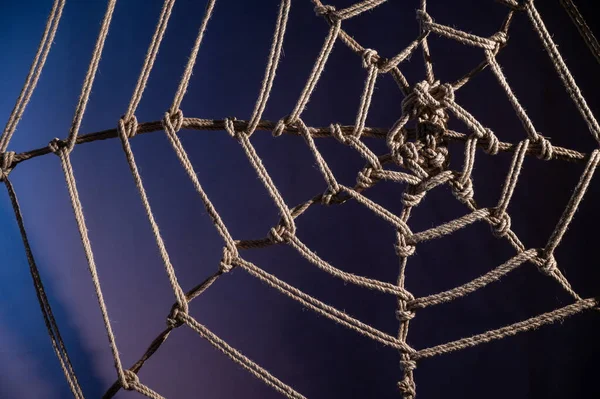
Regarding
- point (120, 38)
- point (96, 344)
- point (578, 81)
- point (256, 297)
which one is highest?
point (578, 81)

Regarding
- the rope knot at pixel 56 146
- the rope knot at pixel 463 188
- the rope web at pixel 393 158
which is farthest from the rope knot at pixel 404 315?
the rope knot at pixel 56 146

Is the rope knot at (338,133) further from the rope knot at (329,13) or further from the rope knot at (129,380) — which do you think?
the rope knot at (129,380)

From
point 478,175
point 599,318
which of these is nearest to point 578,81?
point 478,175

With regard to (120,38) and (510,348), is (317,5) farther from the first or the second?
(510,348)

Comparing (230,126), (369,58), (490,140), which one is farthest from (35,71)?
(490,140)

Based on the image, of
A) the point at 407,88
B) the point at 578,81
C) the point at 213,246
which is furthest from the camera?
the point at 213,246

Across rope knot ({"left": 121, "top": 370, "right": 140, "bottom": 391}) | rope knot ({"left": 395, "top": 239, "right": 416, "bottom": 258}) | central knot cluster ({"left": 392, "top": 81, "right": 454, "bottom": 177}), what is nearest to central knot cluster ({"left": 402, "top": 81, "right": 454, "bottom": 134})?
central knot cluster ({"left": 392, "top": 81, "right": 454, "bottom": 177})
